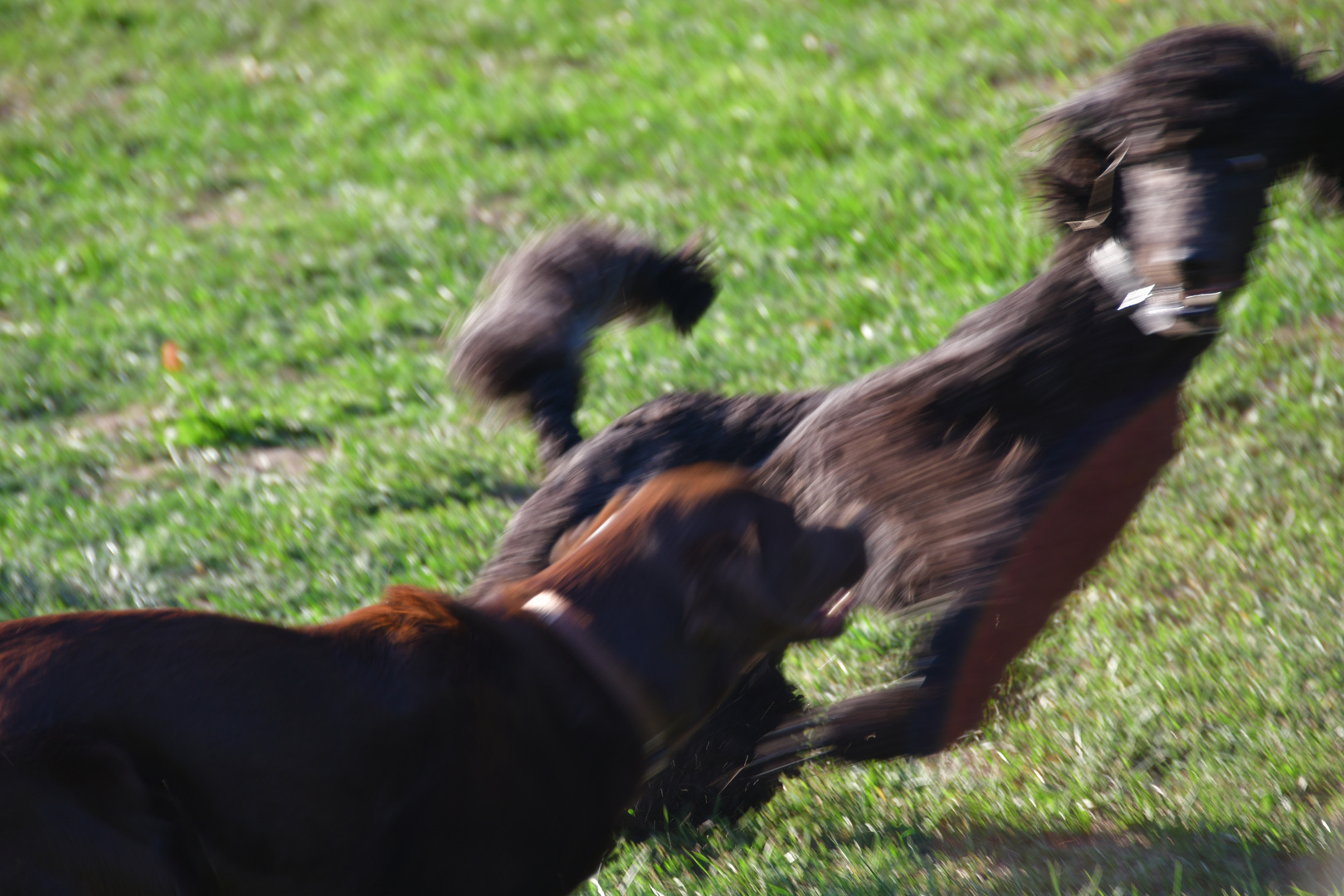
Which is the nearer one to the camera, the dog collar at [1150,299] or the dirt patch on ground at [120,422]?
the dog collar at [1150,299]

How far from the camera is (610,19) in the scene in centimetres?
840

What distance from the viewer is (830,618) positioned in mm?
2637

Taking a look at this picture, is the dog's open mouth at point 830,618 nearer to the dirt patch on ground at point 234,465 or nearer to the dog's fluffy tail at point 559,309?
the dog's fluffy tail at point 559,309

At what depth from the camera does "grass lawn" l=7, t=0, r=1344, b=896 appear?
2.85 meters

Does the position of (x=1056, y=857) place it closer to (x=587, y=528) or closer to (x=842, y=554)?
(x=842, y=554)

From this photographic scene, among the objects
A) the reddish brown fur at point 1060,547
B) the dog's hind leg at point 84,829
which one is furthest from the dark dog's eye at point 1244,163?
the dog's hind leg at point 84,829

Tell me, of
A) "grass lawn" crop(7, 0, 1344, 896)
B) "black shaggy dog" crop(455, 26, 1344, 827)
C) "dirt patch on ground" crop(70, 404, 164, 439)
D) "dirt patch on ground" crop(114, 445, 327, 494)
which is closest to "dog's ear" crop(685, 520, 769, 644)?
"black shaggy dog" crop(455, 26, 1344, 827)

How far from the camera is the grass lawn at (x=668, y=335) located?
2.85 meters

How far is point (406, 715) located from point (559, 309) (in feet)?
4.26

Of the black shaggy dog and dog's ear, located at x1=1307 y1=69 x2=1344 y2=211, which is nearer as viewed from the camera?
the black shaggy dog

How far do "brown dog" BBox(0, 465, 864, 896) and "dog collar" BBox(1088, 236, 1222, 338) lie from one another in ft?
2.58

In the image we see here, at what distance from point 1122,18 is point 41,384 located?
5.79 meters

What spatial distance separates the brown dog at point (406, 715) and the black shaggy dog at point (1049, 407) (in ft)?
0.75

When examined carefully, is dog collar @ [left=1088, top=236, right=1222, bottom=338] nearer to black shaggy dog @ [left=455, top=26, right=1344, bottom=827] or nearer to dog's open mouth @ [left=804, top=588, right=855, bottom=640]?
black shaggy dog @ [left=455, top=26, right=1344, bottom=827]
